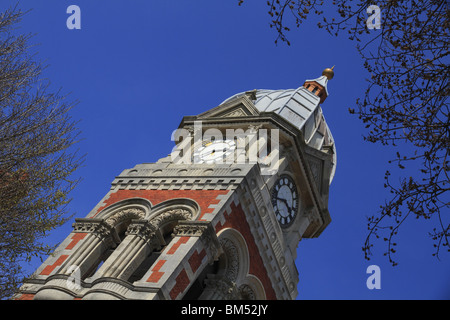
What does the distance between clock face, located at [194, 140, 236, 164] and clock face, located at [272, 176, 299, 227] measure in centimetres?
310

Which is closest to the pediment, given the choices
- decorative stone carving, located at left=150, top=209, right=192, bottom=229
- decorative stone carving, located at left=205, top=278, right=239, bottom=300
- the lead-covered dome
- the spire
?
the lead-covered dome

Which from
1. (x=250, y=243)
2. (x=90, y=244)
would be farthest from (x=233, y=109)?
(x=90, y=244)

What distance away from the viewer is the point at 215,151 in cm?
3584

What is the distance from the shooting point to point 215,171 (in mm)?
32375

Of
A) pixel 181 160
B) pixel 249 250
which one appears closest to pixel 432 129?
pixel 249 250

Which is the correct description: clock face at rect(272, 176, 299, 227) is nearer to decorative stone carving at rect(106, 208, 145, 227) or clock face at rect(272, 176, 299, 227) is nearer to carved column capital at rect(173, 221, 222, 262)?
carved column capital at rect(173, 221, 222, 262)

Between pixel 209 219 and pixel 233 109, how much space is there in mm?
11854

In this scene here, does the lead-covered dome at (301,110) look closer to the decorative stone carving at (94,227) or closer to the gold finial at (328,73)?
the gold finial at (328,73)

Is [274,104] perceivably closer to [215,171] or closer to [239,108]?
[239,108]

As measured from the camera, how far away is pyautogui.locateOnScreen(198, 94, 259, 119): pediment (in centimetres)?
3797

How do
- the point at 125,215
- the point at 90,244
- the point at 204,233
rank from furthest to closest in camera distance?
the point at 125,215
the point at 90,244
the point at 204,233

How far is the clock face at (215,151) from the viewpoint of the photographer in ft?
115

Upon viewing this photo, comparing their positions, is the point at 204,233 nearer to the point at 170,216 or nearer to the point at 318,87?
the point at 170,216
